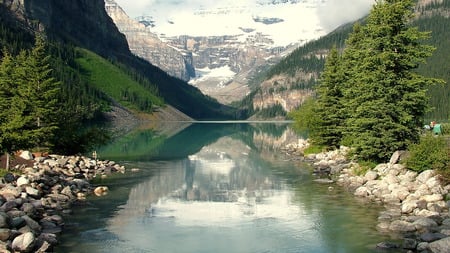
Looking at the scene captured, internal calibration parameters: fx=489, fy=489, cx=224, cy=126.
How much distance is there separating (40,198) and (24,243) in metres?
14.2

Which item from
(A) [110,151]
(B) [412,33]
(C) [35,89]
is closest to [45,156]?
(C) [35,89]

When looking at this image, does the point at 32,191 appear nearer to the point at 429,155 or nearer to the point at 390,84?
the point at 429,155

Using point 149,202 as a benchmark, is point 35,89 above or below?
above

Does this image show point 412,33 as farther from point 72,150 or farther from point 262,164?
point 72,150

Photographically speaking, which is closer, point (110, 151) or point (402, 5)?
point (402, 5)

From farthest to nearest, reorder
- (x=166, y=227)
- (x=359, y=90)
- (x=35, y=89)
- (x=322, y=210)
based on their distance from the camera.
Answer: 1. (x=35, y=89)
2. (x=359, y=90)
3. (x=322, y=210)
4. (x=166, y=227)

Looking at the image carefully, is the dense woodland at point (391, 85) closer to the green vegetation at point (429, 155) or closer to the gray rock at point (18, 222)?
the green vegetation at point (429, 155)

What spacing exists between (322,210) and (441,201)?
937 centimetres

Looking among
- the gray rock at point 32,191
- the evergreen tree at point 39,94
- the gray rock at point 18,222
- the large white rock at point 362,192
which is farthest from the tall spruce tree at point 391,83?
the evergreen tree at point 39,94

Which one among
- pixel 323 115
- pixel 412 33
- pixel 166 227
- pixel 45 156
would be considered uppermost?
pixel 412 33

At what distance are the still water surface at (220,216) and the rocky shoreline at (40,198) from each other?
136 cm

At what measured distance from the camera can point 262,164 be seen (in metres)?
81.1

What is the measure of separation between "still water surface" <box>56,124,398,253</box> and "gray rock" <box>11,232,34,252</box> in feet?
7.34

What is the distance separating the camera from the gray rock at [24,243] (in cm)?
2797
